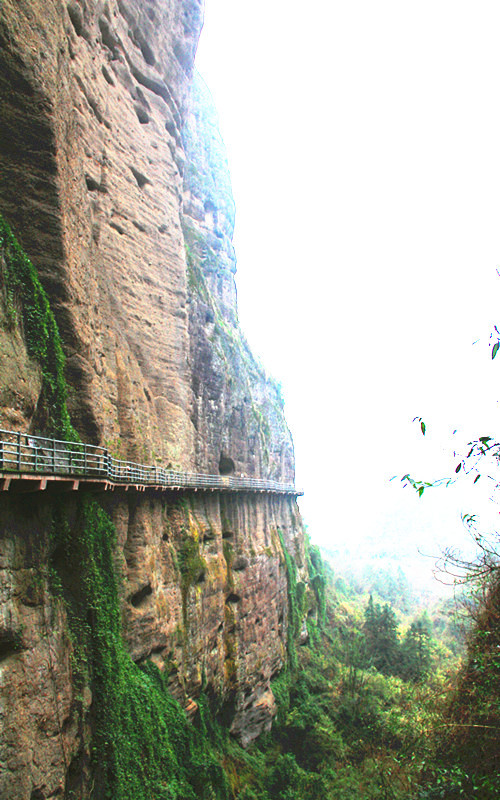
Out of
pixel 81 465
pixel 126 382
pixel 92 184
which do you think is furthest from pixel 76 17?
pixel 81 465

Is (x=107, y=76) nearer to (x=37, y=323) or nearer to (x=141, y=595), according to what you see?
(x=37, y=323)

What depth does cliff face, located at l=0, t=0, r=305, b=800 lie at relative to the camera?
9055 mm

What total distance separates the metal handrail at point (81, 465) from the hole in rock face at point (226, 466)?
4.65 ft

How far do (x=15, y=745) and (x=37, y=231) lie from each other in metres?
11.2

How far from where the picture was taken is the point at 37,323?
37.0 feet

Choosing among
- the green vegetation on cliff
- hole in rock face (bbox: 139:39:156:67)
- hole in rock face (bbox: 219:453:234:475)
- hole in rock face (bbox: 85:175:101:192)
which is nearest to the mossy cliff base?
the green vegetation on cliff

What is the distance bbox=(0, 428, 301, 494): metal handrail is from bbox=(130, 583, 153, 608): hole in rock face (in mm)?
3198

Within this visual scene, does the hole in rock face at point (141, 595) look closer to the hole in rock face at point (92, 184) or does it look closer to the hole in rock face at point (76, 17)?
the hole in rock face at point (92, 184)

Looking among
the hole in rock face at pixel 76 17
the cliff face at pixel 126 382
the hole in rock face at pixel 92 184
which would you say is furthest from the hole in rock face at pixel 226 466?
the hole in rock face at pixel 76 17

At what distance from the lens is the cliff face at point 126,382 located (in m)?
9.05

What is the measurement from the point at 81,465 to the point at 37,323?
3.81m

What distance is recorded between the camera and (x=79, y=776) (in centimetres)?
973

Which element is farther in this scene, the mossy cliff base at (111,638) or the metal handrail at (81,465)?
the metal handrail at (81,465)

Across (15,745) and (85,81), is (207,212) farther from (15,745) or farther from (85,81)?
(15,745)
